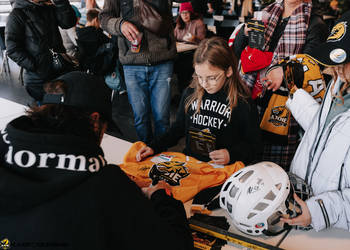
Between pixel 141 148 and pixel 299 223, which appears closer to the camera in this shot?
pixel 299 223

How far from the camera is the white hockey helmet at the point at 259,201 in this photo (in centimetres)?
111

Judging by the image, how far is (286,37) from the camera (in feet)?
6.37

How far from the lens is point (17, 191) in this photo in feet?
2.24

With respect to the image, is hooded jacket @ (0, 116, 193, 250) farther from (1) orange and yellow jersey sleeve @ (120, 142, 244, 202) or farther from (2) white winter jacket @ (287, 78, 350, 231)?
(2) white winter jacket @ (287, 78, 350, 231)

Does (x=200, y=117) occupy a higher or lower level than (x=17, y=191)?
lower

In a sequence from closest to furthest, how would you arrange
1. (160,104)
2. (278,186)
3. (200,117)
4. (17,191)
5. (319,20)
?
(17,191), (278,186), (200,117), (319,20), (160,104)

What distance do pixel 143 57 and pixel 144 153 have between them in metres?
0.91

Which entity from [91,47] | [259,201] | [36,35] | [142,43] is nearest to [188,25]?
[91,47]

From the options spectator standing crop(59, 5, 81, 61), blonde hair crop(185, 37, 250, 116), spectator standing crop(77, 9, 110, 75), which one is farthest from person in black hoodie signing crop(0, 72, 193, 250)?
spectator standing crop(59, 5, 81, 61)

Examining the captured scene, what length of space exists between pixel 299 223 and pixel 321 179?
226mm

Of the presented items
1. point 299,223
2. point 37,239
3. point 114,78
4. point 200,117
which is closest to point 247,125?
point 200,117

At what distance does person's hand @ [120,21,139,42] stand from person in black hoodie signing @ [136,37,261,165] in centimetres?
60

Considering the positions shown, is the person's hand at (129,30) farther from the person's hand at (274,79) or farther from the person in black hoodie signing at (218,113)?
the person's hand at (274,79)

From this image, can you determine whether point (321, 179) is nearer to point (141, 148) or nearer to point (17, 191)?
point (141, 148)
